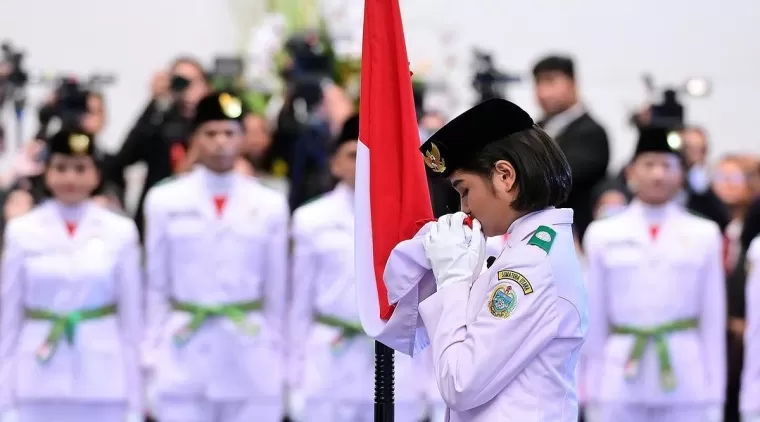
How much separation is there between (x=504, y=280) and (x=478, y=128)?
1.07 feet

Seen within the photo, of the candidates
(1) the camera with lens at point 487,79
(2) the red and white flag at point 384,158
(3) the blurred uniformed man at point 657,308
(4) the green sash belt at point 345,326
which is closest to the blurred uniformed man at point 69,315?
(4) the green sash belt at point 345,326

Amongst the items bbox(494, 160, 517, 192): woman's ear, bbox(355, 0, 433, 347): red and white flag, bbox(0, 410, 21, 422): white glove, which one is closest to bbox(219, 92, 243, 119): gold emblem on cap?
bbox(0, 410, 21, 422): white glove

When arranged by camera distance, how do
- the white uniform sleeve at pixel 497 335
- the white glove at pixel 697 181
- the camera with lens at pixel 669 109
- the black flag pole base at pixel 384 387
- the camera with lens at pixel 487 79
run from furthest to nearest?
the white glove at pixel 697 181
the camera with lens at pixel 487 79
the camera with lens at pixel 669 109
the black flag pole base at pixel 384 387
the white uniform sleeve at pixel 497 335

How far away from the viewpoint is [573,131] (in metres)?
6.90

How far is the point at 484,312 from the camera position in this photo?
2.98 meters

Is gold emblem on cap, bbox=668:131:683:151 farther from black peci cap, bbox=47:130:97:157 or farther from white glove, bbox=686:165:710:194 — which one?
black peci cap, bbox=47:130:97:157

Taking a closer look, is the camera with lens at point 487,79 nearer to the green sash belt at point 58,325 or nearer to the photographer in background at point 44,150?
the photographer in background at point 44,150

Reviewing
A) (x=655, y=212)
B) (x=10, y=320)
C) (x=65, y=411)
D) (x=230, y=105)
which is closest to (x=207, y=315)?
(x=65, y=411)

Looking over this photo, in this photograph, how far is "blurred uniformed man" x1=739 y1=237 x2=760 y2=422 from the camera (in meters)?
6.12

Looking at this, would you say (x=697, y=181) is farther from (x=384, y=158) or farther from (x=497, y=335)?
(x=497, y=335)

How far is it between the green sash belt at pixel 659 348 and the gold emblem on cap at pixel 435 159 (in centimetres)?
310

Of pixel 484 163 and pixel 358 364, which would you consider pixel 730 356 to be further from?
pixel 484 163

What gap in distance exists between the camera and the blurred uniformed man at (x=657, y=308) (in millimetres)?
6023

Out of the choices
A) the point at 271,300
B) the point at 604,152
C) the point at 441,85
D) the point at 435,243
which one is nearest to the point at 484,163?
the point at 435,243
